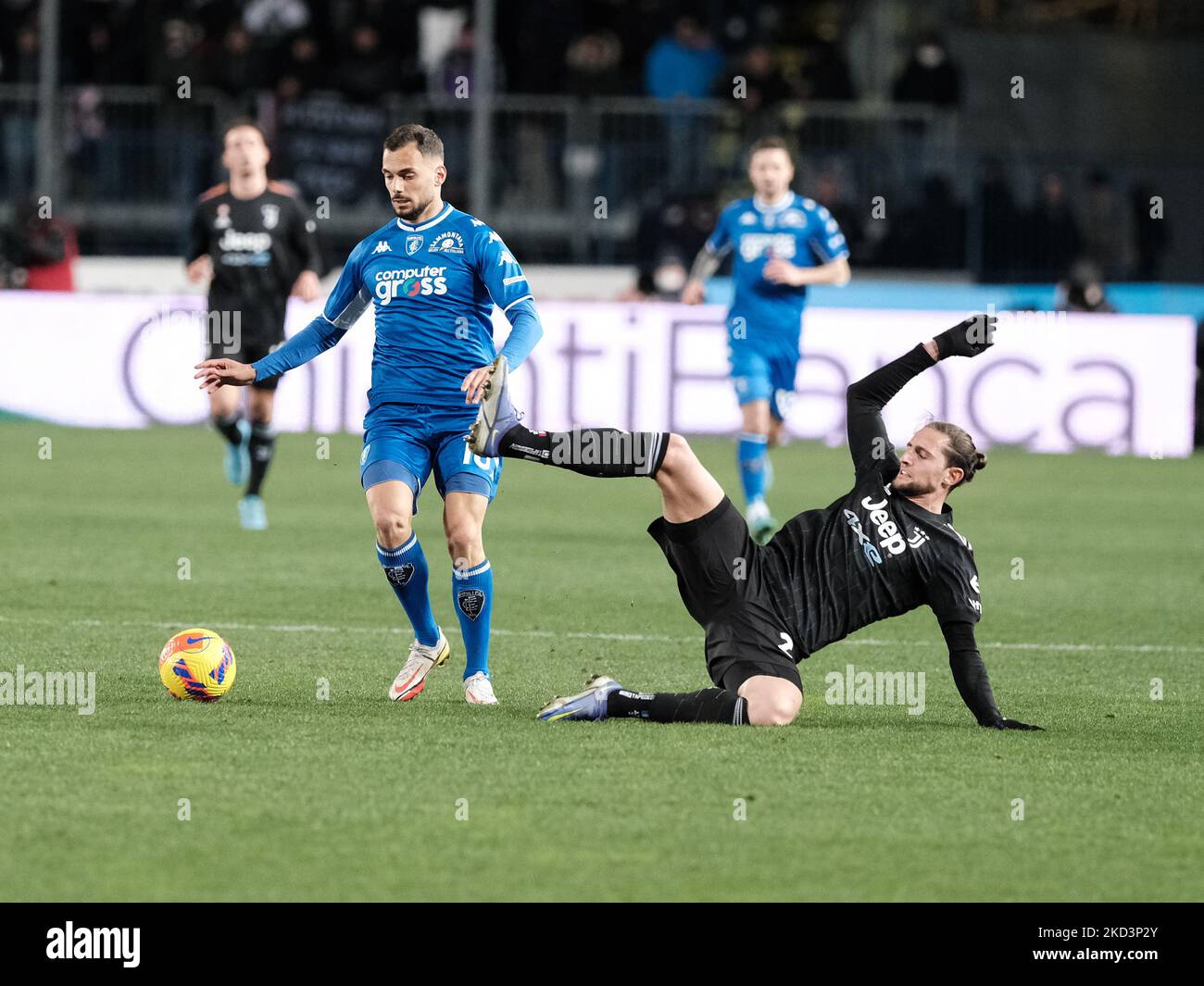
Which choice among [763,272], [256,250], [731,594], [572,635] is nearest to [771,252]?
[763,272]

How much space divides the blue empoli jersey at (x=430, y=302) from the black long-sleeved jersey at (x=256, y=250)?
620 centimetres

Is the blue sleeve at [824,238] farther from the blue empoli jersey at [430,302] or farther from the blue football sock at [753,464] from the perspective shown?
the blue empoli jersey at [430,302]

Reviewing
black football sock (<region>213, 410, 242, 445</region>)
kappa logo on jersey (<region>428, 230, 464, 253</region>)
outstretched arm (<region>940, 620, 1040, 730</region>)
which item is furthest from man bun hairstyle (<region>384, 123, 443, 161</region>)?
black football sock (<region>213, 410, 242, 445</region>)

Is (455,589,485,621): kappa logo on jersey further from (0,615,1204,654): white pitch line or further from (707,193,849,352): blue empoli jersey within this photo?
(707,193,849,352): blue empoli jersey

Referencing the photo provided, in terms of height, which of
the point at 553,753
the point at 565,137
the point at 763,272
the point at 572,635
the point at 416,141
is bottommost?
the point at 553,753

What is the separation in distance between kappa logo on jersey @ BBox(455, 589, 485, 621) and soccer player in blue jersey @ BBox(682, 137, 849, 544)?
5.91 metres

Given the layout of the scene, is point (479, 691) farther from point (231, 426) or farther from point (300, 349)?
point (231, 426)

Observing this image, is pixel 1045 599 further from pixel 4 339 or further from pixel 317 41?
pixel 317 41

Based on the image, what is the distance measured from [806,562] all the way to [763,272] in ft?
21.2

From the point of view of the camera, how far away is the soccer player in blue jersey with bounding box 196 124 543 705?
7.57 meters

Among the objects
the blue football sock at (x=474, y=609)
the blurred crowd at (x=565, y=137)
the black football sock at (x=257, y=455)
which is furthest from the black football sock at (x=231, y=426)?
the blurred crowd at (x=565, y=137)

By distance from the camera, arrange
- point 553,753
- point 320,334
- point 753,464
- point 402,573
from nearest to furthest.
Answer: point 553,753 → point 402,573 → point 320,334 → point 753,464

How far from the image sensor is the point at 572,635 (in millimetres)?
9516
